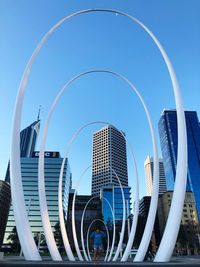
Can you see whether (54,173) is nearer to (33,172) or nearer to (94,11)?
(33,172)

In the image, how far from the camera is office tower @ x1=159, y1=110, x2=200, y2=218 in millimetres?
148000

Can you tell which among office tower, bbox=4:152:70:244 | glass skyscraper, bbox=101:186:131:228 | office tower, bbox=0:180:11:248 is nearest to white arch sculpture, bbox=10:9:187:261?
office tower, bbox=4:152:70:244

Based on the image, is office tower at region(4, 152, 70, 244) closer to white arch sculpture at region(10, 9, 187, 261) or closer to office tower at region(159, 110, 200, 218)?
office tower at region(159, 110, 200, 218)

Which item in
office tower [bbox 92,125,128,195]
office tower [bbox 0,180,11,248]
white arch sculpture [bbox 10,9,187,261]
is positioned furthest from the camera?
office tower [bbox 92,125,128,195]

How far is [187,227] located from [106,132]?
51345 millimetres

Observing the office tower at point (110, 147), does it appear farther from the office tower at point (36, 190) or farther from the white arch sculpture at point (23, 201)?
the white arch sculpture at point (23, 201)

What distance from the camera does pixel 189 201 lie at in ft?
376

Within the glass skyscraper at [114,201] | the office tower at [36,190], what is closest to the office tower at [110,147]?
the glass skyscraper at [114,201]

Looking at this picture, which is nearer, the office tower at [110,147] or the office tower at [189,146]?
the office tower at [110,147]

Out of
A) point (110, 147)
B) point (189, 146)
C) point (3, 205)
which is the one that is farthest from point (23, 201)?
point (189, 146)

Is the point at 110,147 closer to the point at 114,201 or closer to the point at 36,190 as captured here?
the point at 114,201

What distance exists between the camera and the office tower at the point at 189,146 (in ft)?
486

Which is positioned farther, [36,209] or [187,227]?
[36,209]

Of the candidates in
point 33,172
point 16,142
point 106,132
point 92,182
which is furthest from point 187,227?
point 92,182
